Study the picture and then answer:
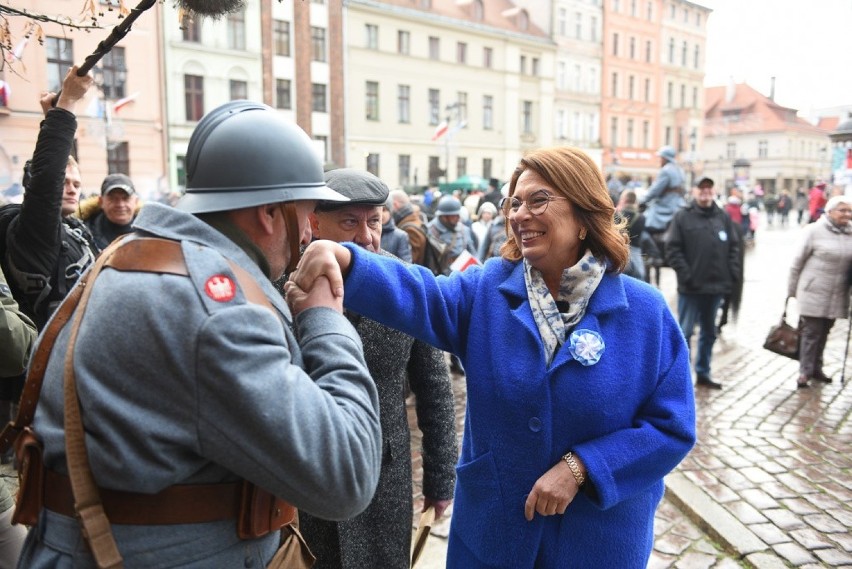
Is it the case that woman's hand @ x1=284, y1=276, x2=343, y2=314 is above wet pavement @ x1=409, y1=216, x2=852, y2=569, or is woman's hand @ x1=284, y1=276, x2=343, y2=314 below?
above

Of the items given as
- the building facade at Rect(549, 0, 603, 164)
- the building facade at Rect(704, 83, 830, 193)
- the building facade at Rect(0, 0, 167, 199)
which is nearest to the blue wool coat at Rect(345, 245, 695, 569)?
the building facade at Rect(0, 0, 167, 199)

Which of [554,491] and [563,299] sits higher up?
[563,299]

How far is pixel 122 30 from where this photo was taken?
2049 millimetres

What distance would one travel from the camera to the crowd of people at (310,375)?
133cm

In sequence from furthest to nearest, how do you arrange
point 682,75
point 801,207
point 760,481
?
point 682,75, point 801,207, point 760,481

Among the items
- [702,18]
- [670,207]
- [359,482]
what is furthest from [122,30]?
[702,18]

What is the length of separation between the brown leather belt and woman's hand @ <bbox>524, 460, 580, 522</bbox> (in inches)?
38.1

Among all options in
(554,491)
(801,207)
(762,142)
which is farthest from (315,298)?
(762,142)

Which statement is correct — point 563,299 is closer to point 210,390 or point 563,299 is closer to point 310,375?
point 310,375

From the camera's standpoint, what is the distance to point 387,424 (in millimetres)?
2576

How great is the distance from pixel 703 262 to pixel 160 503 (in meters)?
6.99

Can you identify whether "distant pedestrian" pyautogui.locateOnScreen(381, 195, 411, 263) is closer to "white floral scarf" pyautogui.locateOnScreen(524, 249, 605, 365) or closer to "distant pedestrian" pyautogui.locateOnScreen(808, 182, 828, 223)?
"white floral scarf" pyautogui.locateOnScreen(524, 249, 605, 365)

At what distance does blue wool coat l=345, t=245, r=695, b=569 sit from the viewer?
6.86ft

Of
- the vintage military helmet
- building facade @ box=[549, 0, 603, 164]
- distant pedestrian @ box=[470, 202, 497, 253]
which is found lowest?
distant pedestrian @ box=[470, 202, 497, 253]
